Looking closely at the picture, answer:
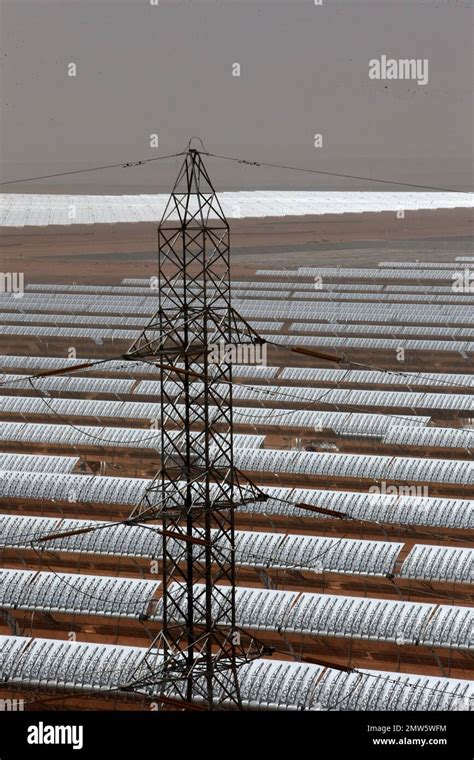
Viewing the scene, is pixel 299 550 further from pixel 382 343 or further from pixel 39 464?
pixel 382 343

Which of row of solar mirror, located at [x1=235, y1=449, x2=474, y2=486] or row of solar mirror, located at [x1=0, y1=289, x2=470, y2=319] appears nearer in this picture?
row of solar mirror, located at [x1=235, y1=449, x2=474, y2=486]

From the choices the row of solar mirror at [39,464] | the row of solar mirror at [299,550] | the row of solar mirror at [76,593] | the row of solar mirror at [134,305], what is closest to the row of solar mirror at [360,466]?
the row of solar mirror at [39,464]

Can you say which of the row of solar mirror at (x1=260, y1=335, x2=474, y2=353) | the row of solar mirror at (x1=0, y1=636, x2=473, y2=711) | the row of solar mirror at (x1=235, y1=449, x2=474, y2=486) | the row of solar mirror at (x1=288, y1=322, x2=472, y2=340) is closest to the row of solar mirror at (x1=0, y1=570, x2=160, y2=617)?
the row of solar mirror at (x1=0, y1=636, x2=473, y2=711)

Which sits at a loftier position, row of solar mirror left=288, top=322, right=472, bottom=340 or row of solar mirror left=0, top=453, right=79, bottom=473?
row of solar mirror left=288, top=322, right=472, bottom=340

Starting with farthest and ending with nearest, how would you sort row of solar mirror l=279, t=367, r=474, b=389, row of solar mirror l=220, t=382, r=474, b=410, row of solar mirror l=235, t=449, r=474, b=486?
1. row of solar mirror l=279, t=367, r=474, b=389
2. row of solar mirror l=220, t=382, r=474, b=410
3. row of solar mirror l=235, t=449, r=474, b=486

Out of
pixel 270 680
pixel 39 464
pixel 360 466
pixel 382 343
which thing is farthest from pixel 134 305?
pixel 270 680

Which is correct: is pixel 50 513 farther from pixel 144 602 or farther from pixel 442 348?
pixel 442 348

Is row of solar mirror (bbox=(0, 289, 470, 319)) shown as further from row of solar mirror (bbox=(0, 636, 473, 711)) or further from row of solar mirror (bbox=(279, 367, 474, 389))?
row of solar mirror (bbox=(0, 636, 473, 711))

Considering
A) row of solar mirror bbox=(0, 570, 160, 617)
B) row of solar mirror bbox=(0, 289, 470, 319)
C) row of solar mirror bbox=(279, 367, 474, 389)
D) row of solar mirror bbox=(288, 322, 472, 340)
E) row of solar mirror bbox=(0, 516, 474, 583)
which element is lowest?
row of solar mirror bbox=(0, 570, 160, 617)

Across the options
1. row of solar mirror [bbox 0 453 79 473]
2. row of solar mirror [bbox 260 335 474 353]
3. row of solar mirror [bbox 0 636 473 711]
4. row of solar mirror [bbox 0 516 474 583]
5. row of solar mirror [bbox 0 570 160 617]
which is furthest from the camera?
row of solar mirror [bbox 260 335 474 353]

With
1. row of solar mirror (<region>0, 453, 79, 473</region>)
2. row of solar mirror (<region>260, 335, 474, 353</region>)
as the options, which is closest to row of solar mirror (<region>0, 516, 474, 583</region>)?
row of solar mirror (<region>0, 453, 79, 473</region>)

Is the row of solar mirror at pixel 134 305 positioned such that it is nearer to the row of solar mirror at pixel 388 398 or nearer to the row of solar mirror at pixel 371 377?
the row of solar mirror at pixel 371 377
